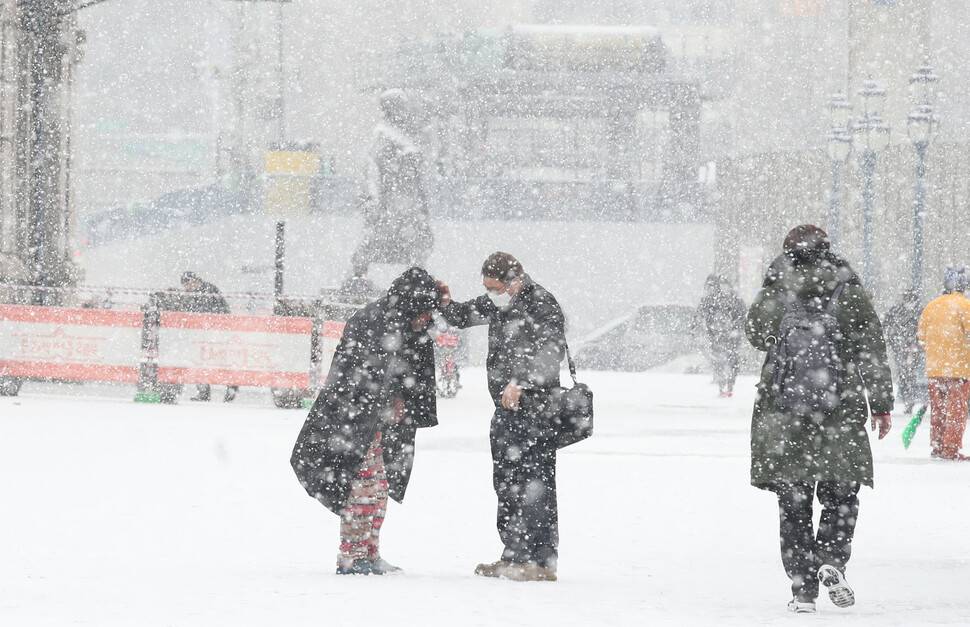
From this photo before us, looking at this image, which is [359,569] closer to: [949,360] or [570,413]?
[570,413]

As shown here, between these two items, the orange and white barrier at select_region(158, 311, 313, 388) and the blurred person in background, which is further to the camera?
the blurred person in background

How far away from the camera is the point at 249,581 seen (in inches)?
282

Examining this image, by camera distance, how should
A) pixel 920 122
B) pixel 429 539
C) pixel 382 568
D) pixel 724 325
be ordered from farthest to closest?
pixel 724 325, pixel 920 122, pixel 429 539, pixel 382 568

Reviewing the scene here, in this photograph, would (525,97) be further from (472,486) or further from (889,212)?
(472,486)

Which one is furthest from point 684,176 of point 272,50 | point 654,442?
point 654,442

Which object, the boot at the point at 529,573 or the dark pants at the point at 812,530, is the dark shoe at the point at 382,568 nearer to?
the boot at the point at 529,573

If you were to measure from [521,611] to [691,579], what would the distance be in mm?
1387

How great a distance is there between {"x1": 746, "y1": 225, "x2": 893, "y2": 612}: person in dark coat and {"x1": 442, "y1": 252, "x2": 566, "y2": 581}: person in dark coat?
995 millimetres

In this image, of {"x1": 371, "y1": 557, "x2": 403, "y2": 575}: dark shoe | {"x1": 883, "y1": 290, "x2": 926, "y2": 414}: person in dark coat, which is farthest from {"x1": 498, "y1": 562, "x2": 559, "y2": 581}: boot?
{"x1": 883, "y1": 290, "x2": 926, "y2": 414}: person in dark coat

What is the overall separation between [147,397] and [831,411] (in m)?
15.1

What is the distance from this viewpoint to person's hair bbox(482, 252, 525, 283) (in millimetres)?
7434

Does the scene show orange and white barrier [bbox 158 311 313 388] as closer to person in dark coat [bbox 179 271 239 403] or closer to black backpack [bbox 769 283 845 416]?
person in dark coat [bbox 179 271 239 403]

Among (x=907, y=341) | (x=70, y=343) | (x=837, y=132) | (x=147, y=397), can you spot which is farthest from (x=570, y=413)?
(x=837, y=132)

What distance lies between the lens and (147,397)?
819 inches
